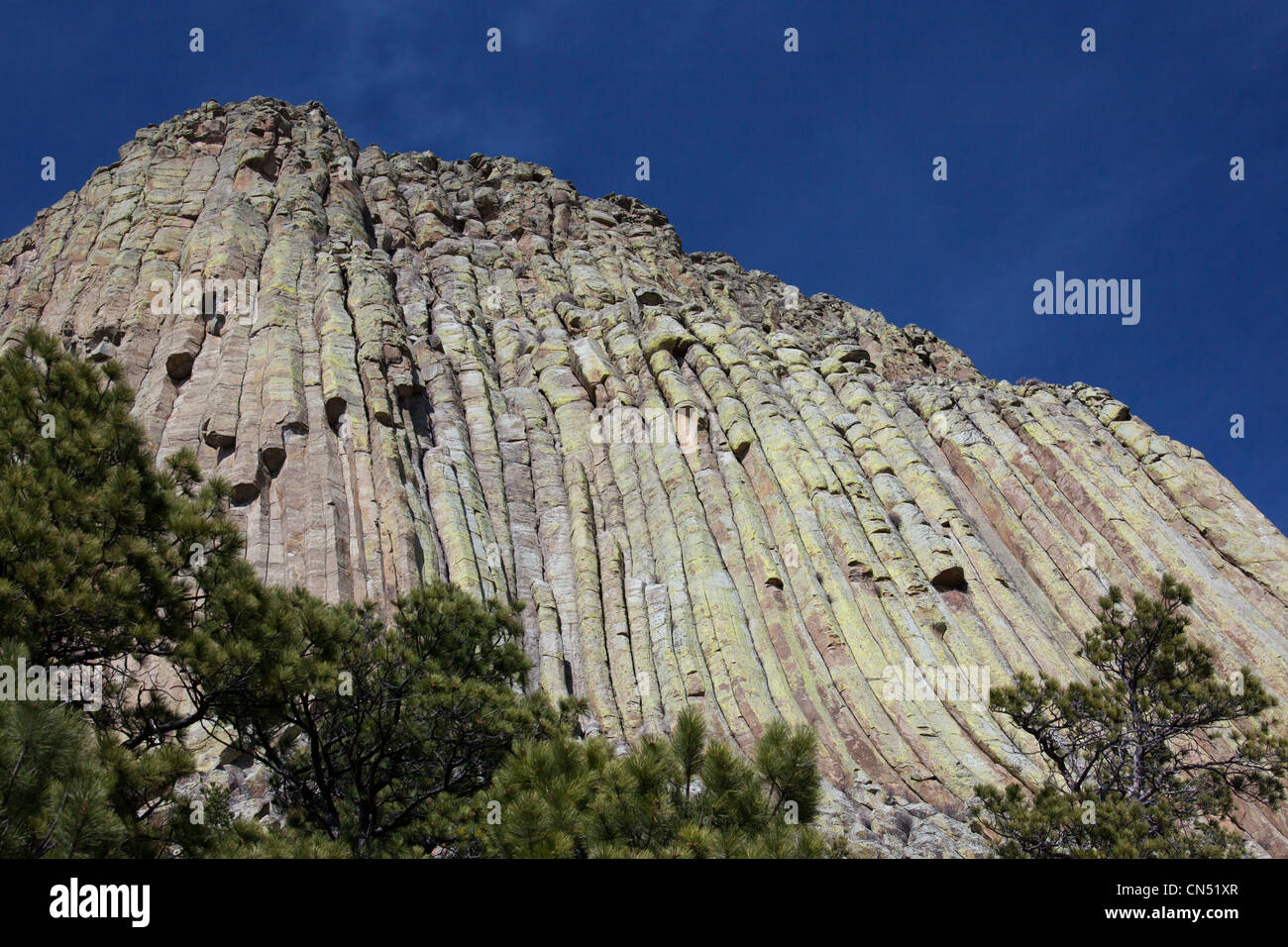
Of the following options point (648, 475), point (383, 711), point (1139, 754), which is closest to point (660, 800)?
point (383, 711)

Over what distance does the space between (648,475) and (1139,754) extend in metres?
24.4

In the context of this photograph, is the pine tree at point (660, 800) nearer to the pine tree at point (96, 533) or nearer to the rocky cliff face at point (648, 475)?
the pine tree at point (96, 533)

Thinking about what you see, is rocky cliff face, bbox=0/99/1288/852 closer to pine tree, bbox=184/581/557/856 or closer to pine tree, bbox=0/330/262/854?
pine tree, bbox=184/581/557/856

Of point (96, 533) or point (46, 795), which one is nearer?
point (46, 795)

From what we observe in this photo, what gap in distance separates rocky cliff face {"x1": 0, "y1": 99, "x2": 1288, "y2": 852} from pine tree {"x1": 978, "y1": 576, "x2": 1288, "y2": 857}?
5.53 meters

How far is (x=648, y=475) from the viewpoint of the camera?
1617 inches

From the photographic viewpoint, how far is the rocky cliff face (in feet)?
105

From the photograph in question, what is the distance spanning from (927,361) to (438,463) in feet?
156

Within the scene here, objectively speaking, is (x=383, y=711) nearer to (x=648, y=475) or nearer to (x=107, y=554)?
(x=107, y=554)

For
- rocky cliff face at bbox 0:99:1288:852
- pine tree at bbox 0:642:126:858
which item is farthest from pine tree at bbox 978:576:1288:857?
pine tree at bbox 0:642:126:858

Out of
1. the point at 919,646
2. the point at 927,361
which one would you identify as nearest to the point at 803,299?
the point at 927,361

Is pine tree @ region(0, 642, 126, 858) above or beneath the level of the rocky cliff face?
beneath
